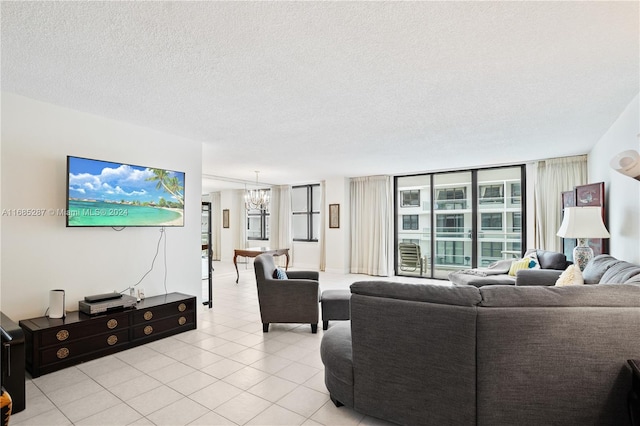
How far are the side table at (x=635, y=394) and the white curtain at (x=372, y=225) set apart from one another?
6083mm

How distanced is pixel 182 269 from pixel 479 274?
416 cm

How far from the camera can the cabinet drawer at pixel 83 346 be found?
2.79 m

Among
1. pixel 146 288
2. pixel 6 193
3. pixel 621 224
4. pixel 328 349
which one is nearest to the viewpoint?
pixel 328 349

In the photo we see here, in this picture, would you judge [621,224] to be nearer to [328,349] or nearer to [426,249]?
[328,349]

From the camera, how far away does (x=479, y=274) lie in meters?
4.87

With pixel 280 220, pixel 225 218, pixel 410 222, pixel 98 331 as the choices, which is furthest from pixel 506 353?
pixel 225 218

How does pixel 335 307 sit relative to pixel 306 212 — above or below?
below

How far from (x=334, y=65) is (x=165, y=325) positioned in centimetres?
Result: 317

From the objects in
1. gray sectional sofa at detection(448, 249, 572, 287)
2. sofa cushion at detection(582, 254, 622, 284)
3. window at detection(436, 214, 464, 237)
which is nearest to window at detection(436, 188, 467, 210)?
window at detection(436, 214, 464, 237)

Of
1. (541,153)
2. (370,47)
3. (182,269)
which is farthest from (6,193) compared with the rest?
(541,153)

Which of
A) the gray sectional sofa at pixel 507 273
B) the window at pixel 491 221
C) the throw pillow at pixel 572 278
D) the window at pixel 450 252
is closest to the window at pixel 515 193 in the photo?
the window at pixel 491 221

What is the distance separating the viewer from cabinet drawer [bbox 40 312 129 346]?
9.20ft

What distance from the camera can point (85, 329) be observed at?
302 cm

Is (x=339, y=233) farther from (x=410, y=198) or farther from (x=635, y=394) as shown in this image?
(x=635, y=394)
